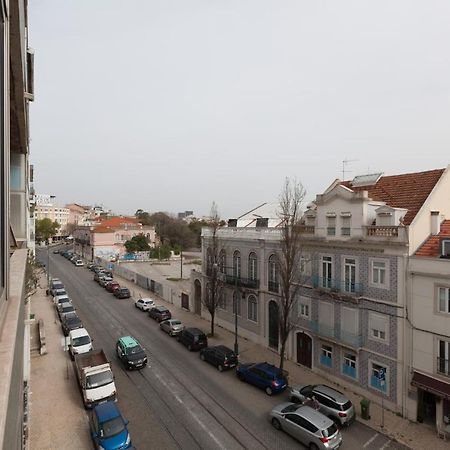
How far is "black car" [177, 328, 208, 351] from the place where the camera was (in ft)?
79.7

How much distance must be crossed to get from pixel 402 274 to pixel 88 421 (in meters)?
15.7

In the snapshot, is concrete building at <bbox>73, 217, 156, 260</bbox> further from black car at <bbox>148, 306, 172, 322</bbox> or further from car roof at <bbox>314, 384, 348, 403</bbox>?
car roof at <bbox>314, 384, 348, 403</bbox>

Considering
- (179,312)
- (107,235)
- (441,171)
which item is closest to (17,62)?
(441,171)

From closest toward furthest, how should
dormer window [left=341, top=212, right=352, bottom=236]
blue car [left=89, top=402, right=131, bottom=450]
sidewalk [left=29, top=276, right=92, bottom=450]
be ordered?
blue car [left=89, top=402, right=131, bottom=450], sidewalk [left=29, top=276, right=92, bottom=450], dormer window [left=341, top=212, right=352, bottom=236]

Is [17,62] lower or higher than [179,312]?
higher

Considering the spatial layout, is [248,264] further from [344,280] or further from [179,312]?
[179,312]

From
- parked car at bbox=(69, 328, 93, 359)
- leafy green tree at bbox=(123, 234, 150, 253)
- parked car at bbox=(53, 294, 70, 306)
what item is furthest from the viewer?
leafy green tree at bbox=(123, 234, 150, 253)

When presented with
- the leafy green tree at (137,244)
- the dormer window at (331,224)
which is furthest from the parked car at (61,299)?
the leafy green tree at (137,244)

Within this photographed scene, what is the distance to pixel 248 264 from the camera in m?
26.4

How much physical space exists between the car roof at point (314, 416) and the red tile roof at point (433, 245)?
8.33 meters

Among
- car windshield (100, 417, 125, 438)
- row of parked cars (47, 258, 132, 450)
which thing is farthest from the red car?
car windshield (100, 417, 125, 438)

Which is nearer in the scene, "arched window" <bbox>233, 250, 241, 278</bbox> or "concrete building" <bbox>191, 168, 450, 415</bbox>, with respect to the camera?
"concrete building" <bbox>191, 168, 450, 415</bbox>

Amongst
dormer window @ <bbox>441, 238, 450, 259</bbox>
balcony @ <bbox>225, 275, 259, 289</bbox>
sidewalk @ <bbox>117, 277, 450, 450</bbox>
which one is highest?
dormer window @ <bbox>441, 238, 450, 259</bbox>

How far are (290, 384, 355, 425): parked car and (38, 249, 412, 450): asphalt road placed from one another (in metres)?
0.60
